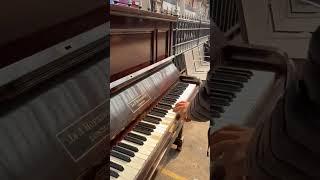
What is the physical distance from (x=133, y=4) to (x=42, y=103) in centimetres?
134

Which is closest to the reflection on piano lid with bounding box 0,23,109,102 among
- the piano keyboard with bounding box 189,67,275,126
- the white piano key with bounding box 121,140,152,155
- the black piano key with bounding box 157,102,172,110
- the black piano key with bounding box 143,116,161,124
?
the piano keyboard with bounding box 189,67,275,126

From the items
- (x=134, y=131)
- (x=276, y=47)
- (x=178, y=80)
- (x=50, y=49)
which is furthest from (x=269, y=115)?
(x=178, y=80)

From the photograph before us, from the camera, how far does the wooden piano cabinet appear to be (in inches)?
53.5

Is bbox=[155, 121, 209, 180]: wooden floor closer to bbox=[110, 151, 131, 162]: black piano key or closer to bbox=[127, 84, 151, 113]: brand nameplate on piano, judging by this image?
bbox=[127, 84, 151, 113]: brand nameplate on piano

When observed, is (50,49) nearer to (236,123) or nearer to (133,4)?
(236,123)

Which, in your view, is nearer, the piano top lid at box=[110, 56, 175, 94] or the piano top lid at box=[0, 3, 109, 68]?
the piano top lid at box=[0, 3, 109, 68]

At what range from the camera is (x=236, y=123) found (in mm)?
322

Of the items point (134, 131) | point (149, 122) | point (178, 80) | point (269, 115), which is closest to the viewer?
point (269, 115)

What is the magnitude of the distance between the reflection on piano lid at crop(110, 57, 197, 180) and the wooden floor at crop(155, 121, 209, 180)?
421mm

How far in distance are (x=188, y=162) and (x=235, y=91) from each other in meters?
2.35

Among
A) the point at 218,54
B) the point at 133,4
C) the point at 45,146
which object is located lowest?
the point at 45,146

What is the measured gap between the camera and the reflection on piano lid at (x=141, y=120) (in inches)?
50.6

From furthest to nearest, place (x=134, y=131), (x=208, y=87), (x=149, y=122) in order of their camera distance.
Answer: (x=149, y=122) < (x=134, y=131) < (x=208, y=87)

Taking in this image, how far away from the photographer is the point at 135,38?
165cm
